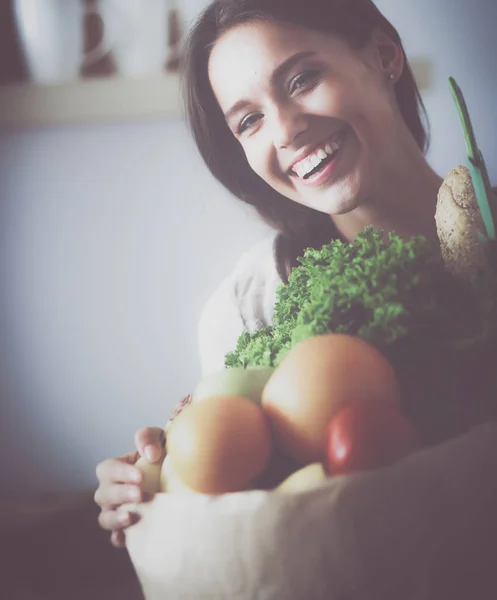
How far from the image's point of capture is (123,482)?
1.75 ft

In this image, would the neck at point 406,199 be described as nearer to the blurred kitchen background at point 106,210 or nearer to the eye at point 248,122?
the blurred kitchen background at point 106,210

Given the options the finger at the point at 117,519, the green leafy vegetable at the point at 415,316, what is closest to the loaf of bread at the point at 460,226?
the green leafy vegetable at the point at 415,316

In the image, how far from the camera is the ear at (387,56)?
0.70 metres

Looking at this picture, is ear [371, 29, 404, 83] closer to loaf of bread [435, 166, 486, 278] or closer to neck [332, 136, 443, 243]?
neck [332, 136, 443, 243]

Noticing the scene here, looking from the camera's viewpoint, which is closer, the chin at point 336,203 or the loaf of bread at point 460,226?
the loaf of bread at point 460,226

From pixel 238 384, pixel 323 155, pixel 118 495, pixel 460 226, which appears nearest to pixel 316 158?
pixel 323 155

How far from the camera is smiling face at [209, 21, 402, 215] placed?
26.1 inches

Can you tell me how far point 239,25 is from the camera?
→ 0.70m

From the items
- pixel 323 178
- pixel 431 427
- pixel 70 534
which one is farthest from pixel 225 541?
pixel 323 178

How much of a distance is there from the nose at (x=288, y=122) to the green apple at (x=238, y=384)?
0.99 ft

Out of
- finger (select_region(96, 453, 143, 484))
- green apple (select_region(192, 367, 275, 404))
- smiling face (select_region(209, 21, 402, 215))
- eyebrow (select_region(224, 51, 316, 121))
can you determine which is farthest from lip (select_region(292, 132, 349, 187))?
finger (select_region(96, 453, 143, 484))

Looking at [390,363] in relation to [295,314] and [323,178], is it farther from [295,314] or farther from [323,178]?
[323,178]

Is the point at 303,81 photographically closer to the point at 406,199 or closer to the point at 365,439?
the point at 406,199

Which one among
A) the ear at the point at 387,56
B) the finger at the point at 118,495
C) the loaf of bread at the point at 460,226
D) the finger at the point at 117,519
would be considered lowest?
the finger at the point at 117,519
